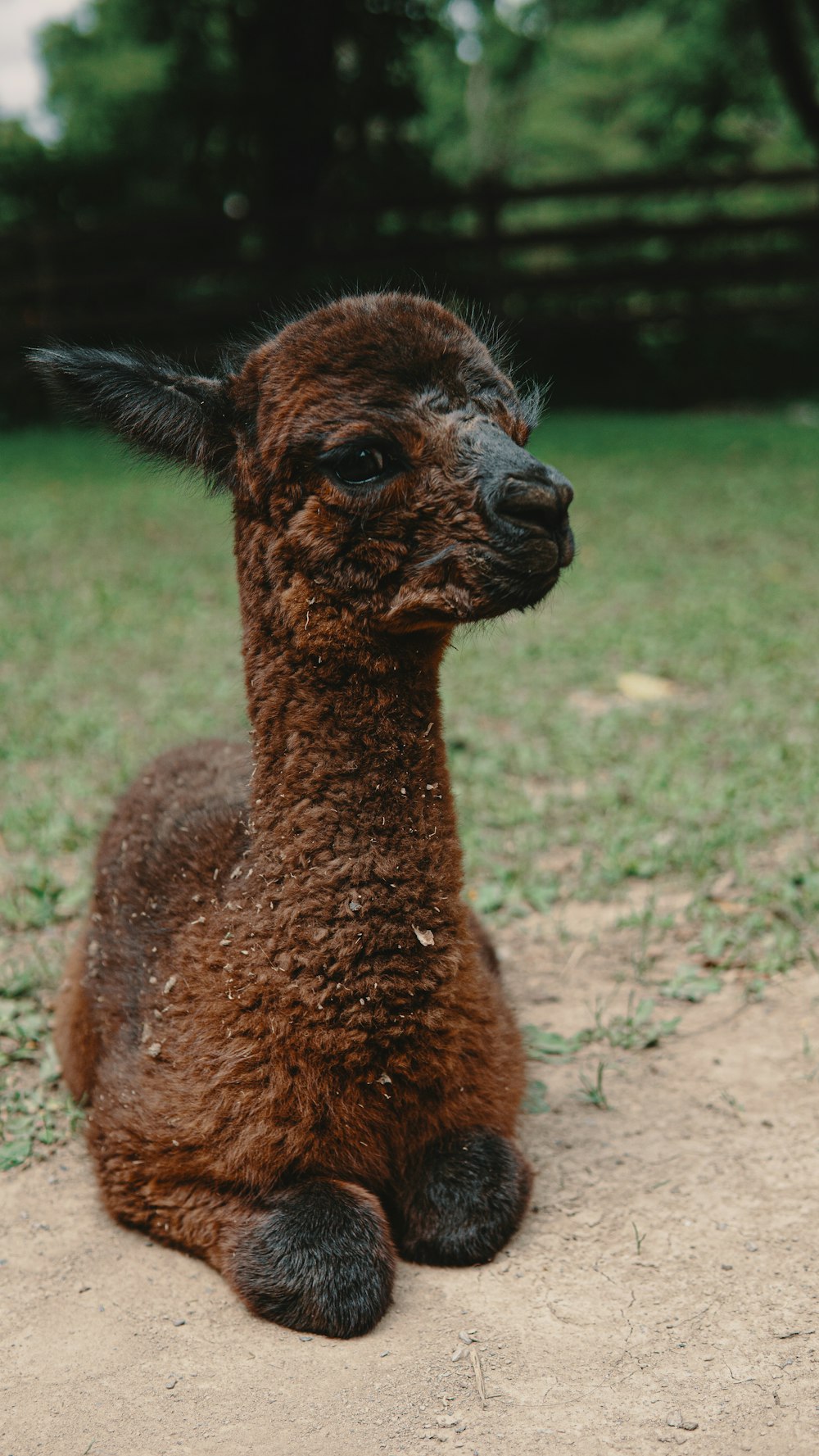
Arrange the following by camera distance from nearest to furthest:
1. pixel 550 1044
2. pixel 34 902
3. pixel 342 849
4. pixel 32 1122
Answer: pixel 342 849 → pixel 32 1122 → pixel 550 1044 → pixel 34 902

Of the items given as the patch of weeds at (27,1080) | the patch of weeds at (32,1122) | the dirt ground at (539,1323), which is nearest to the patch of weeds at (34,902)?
the patch of weeds at (27,1080)

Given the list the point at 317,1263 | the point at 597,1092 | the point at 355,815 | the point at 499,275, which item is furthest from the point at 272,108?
the point at 317,1263

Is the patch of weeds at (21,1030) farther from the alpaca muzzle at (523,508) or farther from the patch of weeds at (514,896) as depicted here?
the alpaca muzzle at (523,508)

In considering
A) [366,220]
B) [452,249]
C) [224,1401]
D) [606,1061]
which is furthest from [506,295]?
[224,1401]

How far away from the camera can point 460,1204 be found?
2.60 metres

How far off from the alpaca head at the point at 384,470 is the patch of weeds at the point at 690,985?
1.64m

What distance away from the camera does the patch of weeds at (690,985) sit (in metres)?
3.68

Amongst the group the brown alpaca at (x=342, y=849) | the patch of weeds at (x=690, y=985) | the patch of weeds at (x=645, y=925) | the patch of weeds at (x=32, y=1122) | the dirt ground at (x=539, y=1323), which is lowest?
the patch of weeds at (x=645, y=925)

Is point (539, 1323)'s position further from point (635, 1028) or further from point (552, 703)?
point (552, 703)

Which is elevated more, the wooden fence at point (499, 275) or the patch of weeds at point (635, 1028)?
the patch of weeds at point (635, 1028)

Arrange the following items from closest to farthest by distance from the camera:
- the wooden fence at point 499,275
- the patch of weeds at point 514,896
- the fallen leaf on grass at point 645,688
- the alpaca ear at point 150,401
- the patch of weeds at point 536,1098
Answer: the alpaca ear at point 150,401 < the patch of weeds at point 536,1098 < the patch of weeds at point 514,896 < the fallen leaf on grass at point 645,688 < the wooden fence at point 499,275

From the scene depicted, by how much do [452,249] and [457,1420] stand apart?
15.3 m

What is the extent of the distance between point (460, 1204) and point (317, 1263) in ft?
1.09

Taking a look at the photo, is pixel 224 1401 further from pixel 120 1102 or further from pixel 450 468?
pixel 450 468
